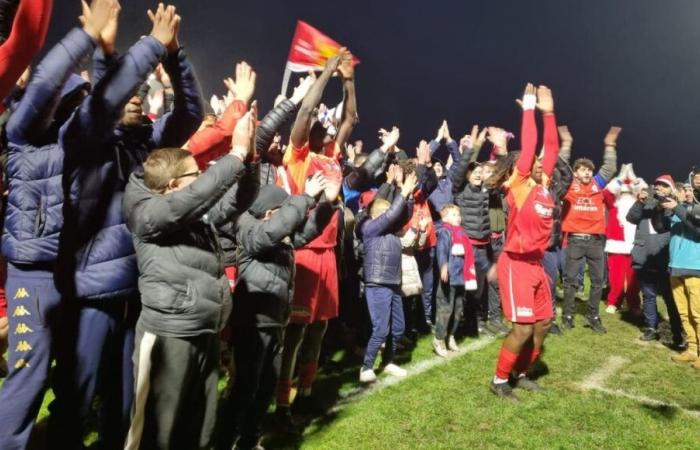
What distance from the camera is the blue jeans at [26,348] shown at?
248 cm

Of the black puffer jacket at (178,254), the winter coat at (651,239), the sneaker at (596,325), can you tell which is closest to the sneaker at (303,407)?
the black puffer jacket at (178,254)

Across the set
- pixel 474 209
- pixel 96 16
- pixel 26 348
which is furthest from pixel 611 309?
pixel 96 16

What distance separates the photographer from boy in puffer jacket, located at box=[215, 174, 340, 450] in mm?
3215

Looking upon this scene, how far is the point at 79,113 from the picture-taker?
2445 millimetres

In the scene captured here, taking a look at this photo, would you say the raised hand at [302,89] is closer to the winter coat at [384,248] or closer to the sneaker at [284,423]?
the winter coat at [384,248]

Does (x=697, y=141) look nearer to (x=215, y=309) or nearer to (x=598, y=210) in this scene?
(x=598, y=210)

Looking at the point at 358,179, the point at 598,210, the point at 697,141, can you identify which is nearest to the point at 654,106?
the point at 697,141

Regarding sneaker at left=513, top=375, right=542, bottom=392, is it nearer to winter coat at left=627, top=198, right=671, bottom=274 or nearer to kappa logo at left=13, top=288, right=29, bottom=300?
winter coat at left=627, top=198, right=671, bottom=274

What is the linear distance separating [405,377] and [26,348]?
155 inches

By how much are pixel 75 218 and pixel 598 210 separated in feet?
26.0

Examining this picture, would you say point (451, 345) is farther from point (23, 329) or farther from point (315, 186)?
point (23, 329)

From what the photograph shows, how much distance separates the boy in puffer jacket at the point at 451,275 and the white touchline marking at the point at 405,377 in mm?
165

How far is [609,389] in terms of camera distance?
539cm

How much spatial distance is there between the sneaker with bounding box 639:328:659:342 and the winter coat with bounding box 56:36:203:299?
7617 millimetres
